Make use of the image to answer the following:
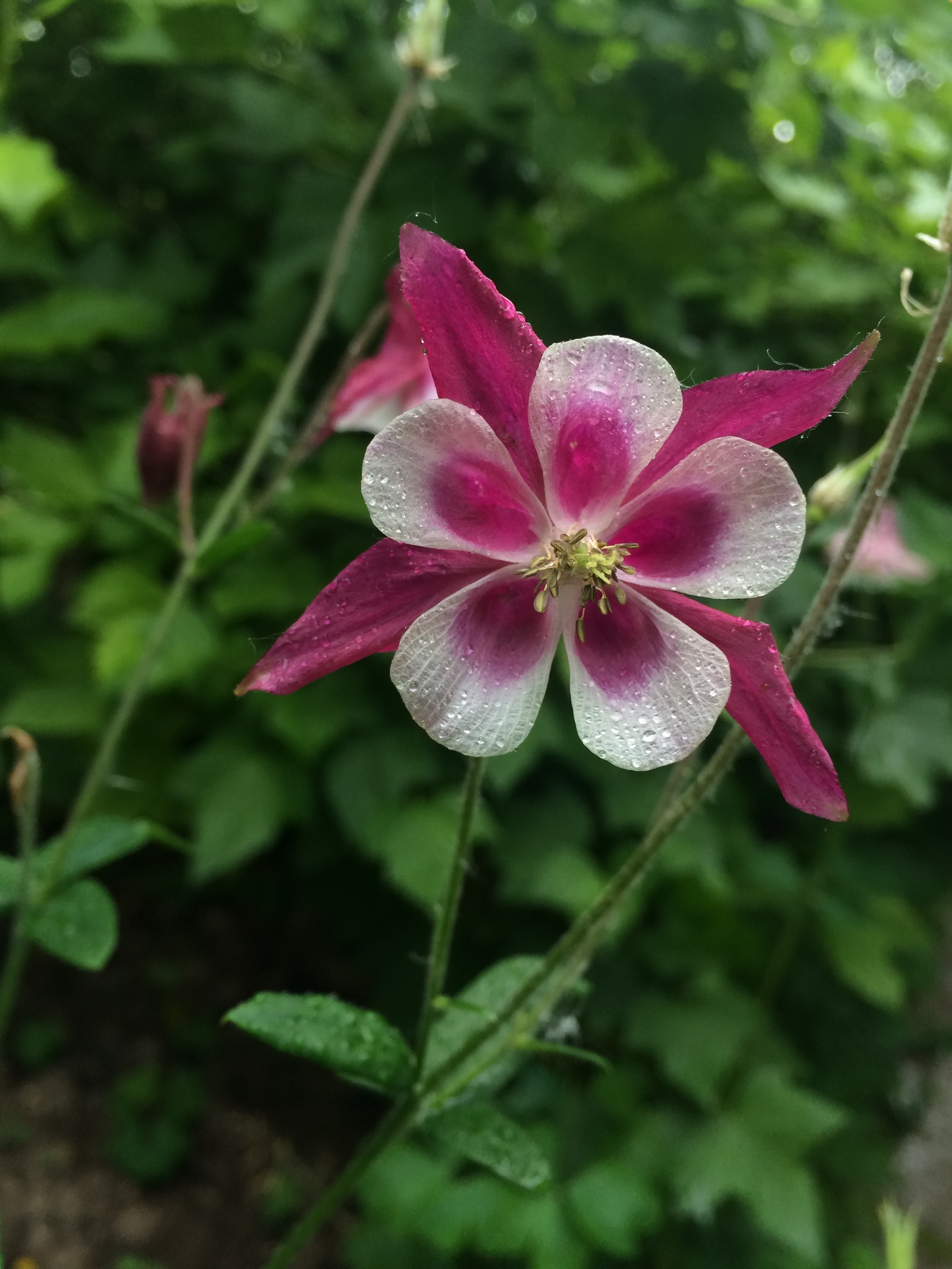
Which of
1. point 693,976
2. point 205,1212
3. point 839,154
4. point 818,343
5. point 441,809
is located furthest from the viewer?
point 205,1212

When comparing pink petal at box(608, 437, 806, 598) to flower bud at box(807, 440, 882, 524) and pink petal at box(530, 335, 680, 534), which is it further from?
flower bud at box(807, 440, 882, 524)

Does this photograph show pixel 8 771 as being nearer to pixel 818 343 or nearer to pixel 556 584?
pixel 556 584

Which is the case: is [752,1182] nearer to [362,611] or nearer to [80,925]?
[80,925]

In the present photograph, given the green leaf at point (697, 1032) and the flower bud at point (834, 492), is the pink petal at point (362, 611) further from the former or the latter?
the green leaf at point (697, 1032)

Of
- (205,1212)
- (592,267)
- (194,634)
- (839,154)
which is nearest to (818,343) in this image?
(839,154)

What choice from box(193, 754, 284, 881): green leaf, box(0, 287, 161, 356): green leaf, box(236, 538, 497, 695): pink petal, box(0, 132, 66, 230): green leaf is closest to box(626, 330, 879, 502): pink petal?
box(236, 538, 497, 695): pink petal

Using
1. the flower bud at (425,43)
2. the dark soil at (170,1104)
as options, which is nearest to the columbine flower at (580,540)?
the flower bud at (425,43)
